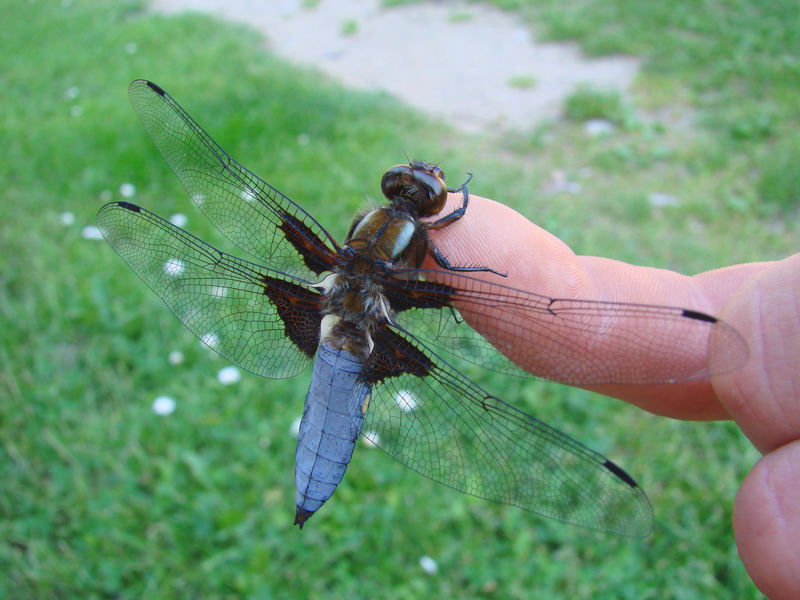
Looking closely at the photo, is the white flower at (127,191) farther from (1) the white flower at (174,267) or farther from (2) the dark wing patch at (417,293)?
(2) the dark wing patch at (417,293)

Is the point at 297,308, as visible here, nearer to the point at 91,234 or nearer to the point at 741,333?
the point at 741,333

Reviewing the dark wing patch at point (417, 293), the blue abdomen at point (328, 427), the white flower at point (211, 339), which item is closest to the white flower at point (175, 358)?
the white flower at point (211, 339)

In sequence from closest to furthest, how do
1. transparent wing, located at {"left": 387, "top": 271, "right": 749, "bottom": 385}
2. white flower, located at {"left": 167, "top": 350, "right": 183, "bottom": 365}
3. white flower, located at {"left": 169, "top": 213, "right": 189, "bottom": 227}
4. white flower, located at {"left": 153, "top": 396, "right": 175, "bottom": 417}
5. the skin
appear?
the skin < transparent wing, located at {"left": 387, "top": 271, "right": 749, "bottom": 385} < white flower, located at {"left": 153, "top": 396, "right": 175, "bottom": 417} < white flower, located at {"left": 167, "top": 350, "right": 183, "bottom": 365} < white flower, located at {"left": 169, "top": 213, "right": 189, "bottom": 227}

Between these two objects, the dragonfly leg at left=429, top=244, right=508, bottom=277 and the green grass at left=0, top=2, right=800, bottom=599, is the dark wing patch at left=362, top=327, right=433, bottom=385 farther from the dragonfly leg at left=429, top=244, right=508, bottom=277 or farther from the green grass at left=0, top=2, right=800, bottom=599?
the green grass at left=0, top=2, right=800, bottom=599

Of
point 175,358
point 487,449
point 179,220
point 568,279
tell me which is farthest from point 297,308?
point 179,220

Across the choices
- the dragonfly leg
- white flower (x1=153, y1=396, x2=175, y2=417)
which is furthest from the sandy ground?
the dragonfly leg

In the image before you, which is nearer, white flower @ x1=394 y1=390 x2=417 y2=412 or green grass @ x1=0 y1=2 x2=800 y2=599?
white flower @ x1=394 y1=390 x2=417 y2=412

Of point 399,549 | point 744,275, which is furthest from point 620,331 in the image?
point 399,549
